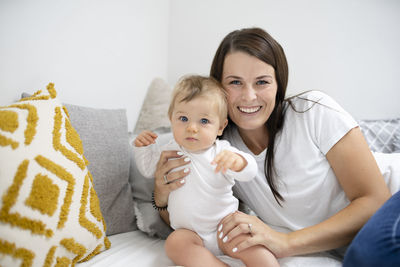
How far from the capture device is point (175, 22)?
241 cm

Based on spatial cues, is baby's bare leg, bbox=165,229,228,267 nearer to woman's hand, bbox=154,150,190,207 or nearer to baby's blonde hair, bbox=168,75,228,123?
woman's hand, bbox=154,150,190,207

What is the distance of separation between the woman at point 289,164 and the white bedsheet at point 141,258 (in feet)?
0.14

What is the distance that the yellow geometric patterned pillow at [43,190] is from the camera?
784mm

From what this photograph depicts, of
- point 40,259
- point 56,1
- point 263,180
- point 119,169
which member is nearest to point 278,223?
point 263,180

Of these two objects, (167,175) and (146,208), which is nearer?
(167,175)

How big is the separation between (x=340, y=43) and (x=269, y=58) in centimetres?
100

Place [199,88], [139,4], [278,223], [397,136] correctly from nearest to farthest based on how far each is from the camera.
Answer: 1. [199,88]
2. [278,223]
3. [397,136]
4. [139,4]

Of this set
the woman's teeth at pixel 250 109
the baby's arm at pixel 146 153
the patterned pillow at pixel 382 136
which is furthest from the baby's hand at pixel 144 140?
the patterned pillow at pixel 382 136

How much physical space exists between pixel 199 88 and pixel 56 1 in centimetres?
78

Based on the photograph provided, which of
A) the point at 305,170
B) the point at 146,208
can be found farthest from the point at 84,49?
the point at 305,170

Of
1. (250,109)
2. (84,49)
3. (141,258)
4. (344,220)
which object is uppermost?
(84,49)

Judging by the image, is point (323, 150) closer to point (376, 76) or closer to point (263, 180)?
point (263, 180)

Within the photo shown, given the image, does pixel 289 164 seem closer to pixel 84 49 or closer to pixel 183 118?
pixel 183 118

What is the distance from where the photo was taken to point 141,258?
1107mm
